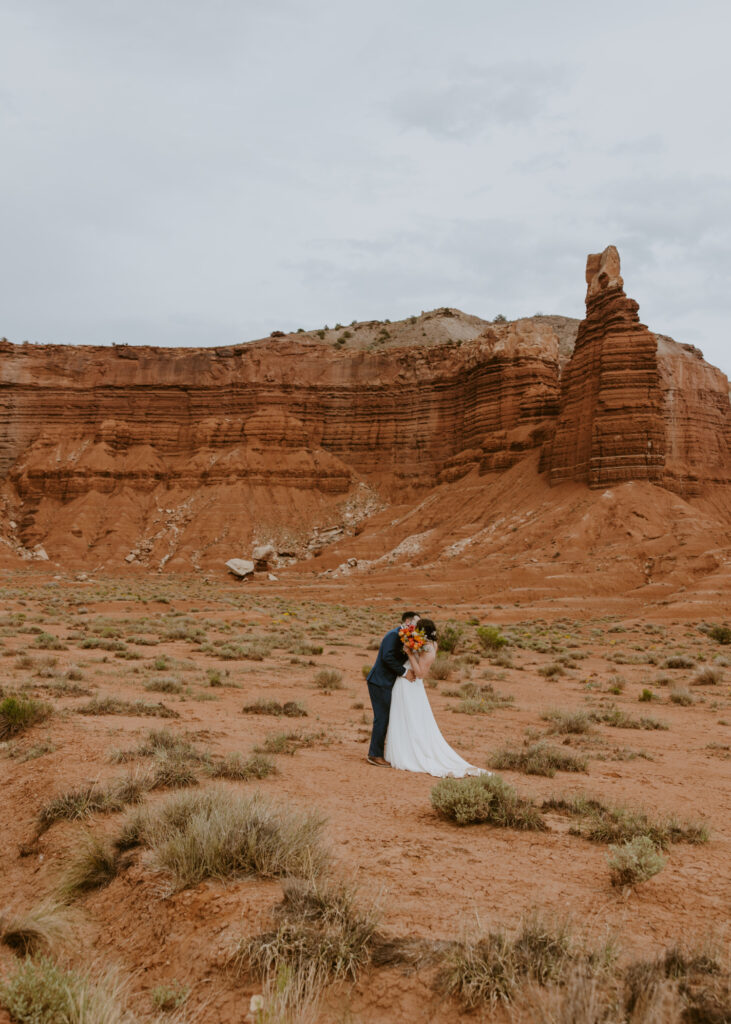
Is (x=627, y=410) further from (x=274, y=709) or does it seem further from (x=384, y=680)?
(x=384, y=680)

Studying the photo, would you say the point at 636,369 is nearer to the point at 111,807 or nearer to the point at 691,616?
the point at 691,616

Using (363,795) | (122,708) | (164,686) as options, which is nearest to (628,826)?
(363,795)

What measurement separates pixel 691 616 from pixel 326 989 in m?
28.2

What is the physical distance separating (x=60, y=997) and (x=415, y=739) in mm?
4887

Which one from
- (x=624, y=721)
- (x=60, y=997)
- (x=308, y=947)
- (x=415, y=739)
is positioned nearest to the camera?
(x=60, y=997)

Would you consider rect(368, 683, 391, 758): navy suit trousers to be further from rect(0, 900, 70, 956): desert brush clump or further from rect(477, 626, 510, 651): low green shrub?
rect(477, 626, 510, 651): low green shrub

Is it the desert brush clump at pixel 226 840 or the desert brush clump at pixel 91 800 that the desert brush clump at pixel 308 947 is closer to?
the desert brush clump at pixel 226 840

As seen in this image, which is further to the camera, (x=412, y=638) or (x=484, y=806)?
(x=412, y=638)

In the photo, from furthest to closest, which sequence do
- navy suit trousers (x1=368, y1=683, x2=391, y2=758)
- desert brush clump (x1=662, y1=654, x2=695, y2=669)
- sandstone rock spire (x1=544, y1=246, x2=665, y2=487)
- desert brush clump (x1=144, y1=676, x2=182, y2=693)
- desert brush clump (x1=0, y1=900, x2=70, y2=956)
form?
sandstone rock spire (x1=544, y1=246, x2=665, y2=487), desert brush clump (x1=662, y1=654, x2=695, y2=669), desert brush clump (x1=144, y1=676, x2=182, y2=693), navy suit trousers (x1=368, y1=683, x2=391, y2=758), desert brush clump (x1=0, y1=900, x2=70, y2=956)

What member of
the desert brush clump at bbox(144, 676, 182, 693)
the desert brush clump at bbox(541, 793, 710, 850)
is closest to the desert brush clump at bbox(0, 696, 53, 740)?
the desert brush clump at bbox(144, 676, 182, 693)

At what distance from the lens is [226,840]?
155 inches

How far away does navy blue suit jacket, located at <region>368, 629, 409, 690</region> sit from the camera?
7.67 m

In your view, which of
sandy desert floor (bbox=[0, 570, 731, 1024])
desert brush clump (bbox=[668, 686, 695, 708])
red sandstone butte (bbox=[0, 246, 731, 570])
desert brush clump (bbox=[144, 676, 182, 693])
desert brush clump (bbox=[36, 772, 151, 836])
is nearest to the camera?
sandy desert floor (bbox=[0, 570, 731, 1024])

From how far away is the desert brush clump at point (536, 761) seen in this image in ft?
23.9
